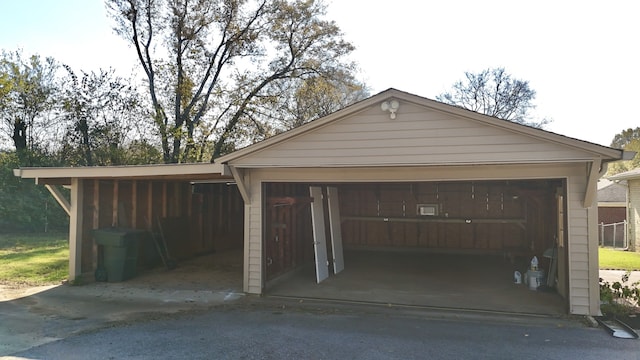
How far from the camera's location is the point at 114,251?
8172mm

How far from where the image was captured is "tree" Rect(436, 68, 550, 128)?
25203mm

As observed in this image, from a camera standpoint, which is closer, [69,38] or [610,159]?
[610,159]

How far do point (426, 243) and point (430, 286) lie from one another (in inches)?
176

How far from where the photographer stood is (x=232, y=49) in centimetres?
1897

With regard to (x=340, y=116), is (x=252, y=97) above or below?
above

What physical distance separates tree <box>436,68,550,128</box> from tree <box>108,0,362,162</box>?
10.0 metres

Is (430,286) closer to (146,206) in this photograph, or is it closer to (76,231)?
(146,206)

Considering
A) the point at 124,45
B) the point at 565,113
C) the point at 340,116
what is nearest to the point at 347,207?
the point at 340,116

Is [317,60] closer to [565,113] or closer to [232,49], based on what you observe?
[232,49]

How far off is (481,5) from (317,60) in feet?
40.5

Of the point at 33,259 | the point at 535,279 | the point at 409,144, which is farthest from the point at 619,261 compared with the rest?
the point at 33,259

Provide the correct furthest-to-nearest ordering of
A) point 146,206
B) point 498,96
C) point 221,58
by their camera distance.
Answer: point 498,96, point 221,58, point 146,206

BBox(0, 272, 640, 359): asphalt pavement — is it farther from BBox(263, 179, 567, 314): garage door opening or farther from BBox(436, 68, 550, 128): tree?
BBox(436, 68, 550, 128): tree

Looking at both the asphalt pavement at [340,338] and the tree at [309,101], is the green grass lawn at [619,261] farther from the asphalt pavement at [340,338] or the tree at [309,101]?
the tree at [309,101]
